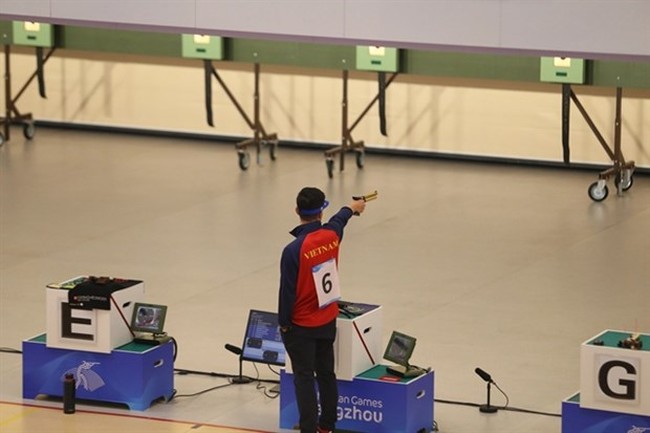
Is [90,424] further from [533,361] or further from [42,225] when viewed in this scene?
[42,225]

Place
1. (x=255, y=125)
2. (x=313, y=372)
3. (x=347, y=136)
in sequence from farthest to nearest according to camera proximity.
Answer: (x=255, y=125)
(x=347, y=136)
(x=313, y=372)

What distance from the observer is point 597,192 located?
20547 mm

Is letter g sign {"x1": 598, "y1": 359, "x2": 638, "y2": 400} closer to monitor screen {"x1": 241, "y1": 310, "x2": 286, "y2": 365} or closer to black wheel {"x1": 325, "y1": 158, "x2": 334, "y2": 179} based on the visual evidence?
monitor screen {"x1": 241, "y1": 310, "x2": 286, "y2": 365}

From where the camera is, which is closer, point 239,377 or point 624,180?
point 239,377

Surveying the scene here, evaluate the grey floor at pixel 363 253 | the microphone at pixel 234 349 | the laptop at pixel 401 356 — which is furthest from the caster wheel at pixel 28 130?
the laptop at pixel 401 356

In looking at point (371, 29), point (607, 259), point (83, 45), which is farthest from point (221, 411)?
point (83, 45)

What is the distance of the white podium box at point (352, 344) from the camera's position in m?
11.3

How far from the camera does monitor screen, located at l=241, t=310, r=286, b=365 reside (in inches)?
489

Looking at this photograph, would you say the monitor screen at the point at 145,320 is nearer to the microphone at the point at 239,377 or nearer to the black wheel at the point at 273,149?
the microphone at the point at 239,377

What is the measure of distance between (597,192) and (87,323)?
10.1m

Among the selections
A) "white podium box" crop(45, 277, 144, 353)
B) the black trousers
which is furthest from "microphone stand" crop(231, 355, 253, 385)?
the black trousers

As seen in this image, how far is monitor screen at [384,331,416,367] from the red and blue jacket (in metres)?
0.82

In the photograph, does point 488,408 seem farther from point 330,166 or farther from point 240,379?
point 330,166

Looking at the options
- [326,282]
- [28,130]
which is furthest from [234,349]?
[28,130]
